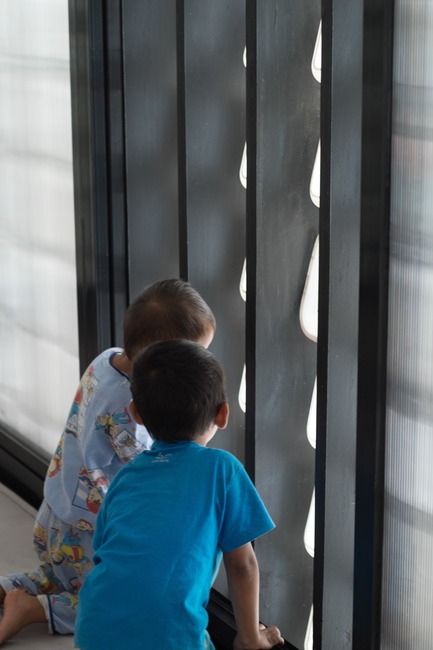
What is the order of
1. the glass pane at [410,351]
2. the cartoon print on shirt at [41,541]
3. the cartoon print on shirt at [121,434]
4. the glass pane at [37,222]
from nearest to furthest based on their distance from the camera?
the glass pane at [410,351] → the cartoon print on shirt at [121,434] → the cartoon print on shirt at [41,541] → the glass pane at [37,222]

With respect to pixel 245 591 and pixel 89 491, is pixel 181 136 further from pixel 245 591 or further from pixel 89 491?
pixel 245 591

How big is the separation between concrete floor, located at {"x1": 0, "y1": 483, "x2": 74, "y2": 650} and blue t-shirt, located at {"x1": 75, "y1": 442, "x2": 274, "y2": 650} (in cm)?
60

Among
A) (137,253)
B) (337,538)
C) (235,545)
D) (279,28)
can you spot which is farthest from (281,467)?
(279,28)

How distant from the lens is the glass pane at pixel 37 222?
247 centimetres

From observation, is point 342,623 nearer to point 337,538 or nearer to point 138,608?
point 337,538

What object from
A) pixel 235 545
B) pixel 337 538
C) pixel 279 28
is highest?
→ pixel 279 28

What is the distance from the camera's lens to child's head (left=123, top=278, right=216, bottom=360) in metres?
1.70

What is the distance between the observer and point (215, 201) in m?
2.06

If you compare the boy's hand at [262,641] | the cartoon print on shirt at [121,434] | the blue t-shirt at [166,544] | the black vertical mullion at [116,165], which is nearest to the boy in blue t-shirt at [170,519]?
the blue t-shirt at [166,544]

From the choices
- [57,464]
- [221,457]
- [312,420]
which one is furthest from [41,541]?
[221,457]

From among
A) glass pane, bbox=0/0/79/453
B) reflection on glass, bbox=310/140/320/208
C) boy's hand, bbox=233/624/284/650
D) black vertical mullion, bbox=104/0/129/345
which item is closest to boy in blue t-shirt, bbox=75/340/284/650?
boy's hand, bbox=233/624/284/650

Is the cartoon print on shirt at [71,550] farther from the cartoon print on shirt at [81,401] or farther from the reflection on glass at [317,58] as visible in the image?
the reflection on glass at [317,58]

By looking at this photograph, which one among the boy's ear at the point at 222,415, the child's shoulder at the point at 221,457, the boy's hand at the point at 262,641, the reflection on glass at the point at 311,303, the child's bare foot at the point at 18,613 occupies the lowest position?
the child's bare foot at the point at 18,613

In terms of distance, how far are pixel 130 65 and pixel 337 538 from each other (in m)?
1.10
